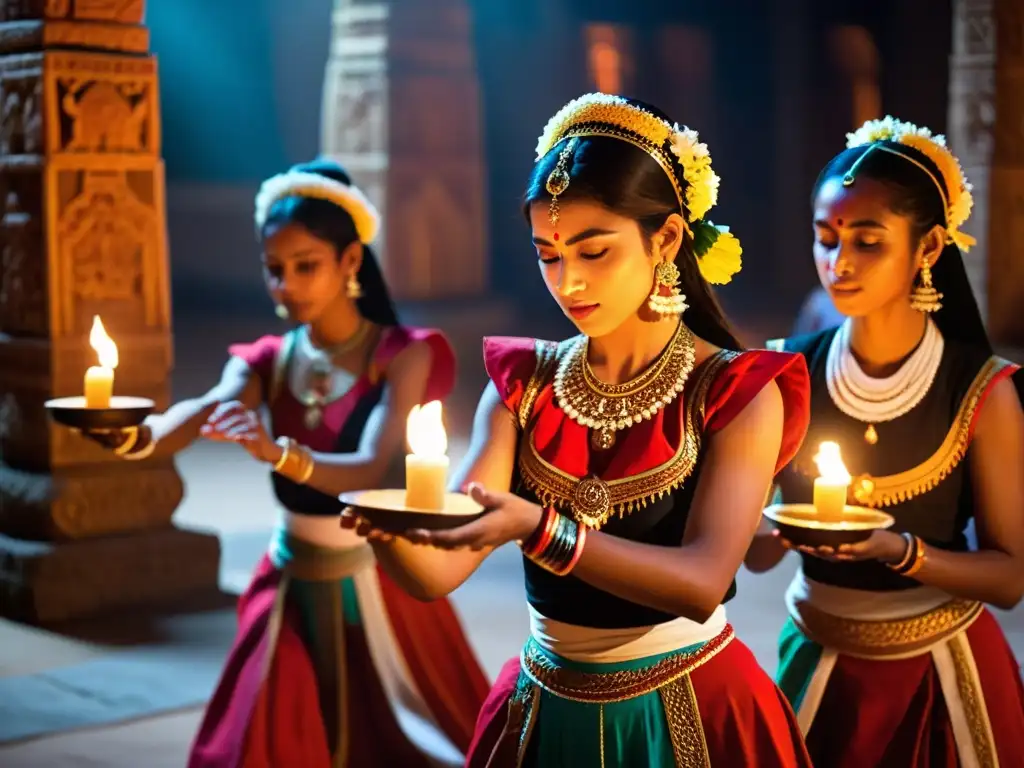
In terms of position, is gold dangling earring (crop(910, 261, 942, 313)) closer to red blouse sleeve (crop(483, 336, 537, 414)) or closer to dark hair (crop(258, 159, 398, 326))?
red blouse sleeve (crop(483, 336, 537, 414))

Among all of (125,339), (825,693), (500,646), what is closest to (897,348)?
(825,693)

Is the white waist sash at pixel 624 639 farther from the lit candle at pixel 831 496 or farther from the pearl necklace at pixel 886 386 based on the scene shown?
the pearl necklace at pixel 886 386

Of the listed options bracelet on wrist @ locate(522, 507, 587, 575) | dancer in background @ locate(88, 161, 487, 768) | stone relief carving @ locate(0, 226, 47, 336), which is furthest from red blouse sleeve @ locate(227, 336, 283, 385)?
bracelet on wrist @ locate(522, 507, 587, 575)

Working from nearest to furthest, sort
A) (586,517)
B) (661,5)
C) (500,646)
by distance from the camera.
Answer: (586,517) < (500,646) < (661,5)

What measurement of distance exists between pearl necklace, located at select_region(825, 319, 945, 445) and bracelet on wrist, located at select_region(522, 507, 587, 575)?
1175 millimetres

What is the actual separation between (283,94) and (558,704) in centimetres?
1612

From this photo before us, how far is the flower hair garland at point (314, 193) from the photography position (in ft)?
14.7

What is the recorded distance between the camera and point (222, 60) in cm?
1795

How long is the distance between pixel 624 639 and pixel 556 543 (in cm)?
39

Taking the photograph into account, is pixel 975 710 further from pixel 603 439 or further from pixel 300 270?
pixel 300 270

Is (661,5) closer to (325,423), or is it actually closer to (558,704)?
(325,423)

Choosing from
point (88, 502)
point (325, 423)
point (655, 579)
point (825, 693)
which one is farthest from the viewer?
point (88, 502)

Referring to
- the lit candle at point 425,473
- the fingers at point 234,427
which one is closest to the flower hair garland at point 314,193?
the fingers at point 234,427

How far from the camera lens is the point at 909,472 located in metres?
3.25
